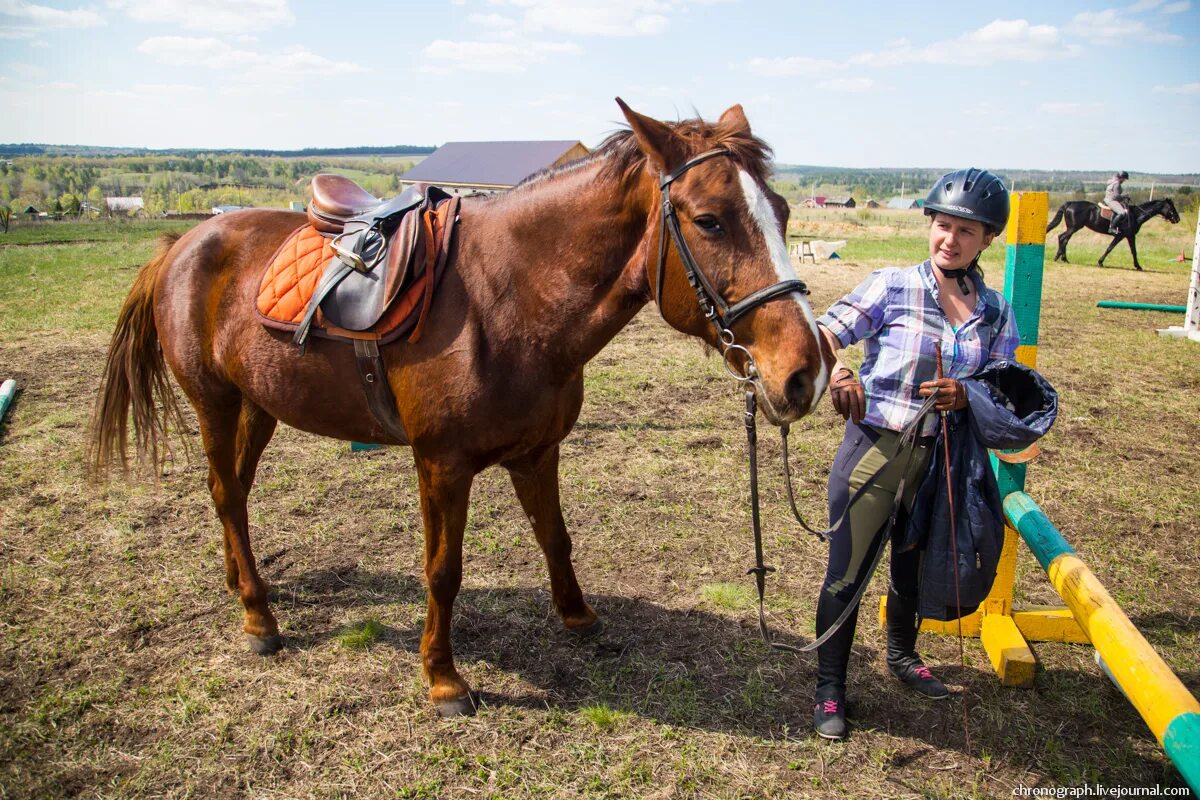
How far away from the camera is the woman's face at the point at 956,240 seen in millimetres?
2490

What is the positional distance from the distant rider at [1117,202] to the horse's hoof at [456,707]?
20.8 meters

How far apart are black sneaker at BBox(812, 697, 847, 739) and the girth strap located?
6.86ft

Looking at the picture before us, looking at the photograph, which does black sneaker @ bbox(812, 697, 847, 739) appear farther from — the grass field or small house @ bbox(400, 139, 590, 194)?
small house @ bbox(400, 139, 590, 194)

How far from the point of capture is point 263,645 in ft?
11.1

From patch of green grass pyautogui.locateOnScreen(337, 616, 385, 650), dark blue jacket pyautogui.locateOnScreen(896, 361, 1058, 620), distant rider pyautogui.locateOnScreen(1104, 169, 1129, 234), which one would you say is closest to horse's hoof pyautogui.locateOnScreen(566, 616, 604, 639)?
patch of green grass pyautogui.locateOnScreen(337, 616, 385, 650)

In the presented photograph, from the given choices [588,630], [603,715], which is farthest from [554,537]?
[603,715]

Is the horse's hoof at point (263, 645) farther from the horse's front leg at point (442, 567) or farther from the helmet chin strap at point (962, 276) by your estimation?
the helmet chin strap at point (962, 276)

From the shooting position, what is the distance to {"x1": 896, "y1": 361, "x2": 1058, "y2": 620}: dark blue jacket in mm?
2393

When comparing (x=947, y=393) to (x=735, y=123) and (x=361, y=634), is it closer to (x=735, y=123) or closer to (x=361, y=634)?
(x=735, y=123)

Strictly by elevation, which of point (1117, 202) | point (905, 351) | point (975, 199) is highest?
point (1117, 202)

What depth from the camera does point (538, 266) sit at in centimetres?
266

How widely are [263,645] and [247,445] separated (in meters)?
1.11

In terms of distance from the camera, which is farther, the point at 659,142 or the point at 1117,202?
the point at 1117,202

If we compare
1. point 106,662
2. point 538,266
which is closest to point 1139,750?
point 538,266
